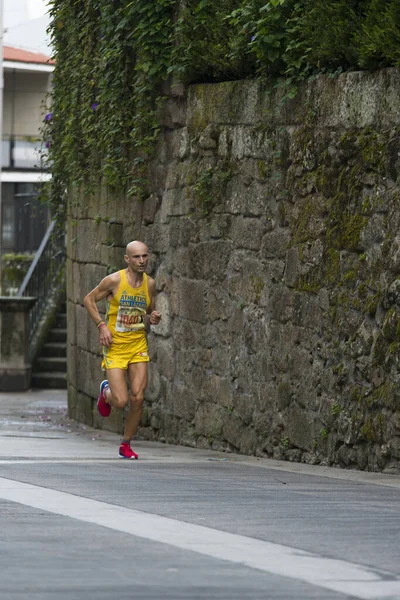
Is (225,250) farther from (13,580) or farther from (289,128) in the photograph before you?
(13,580)

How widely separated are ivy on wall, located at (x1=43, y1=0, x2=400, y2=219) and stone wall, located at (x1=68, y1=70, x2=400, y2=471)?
0.17m

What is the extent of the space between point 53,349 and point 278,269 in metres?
11.0

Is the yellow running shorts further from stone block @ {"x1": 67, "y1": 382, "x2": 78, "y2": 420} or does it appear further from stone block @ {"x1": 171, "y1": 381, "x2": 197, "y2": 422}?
stone block @ {"x1": 67, "y1": 382, "x2": 78, "y2": 420}

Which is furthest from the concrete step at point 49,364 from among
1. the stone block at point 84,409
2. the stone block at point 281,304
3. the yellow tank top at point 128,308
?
the stone block at point 281,304

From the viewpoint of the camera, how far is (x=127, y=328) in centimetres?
1013

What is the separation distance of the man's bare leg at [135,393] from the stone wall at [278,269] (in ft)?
2.46

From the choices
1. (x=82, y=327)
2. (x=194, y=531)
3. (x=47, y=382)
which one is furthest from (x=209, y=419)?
(x=47, y=382)

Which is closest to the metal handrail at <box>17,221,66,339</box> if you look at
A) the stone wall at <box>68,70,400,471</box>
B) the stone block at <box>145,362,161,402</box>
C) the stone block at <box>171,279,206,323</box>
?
the stone wall at <box>68,70,400,471</box>

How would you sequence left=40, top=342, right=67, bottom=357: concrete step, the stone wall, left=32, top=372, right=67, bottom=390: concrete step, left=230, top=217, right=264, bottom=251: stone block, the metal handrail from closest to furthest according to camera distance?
the stone wall → left=230, top=217, right=264, bottom=251: stone block → left=32, top=372, right=67, bottom=390: concrete step → left=40, top=342, right=67, bottom=357: concrete step → the metal handrail

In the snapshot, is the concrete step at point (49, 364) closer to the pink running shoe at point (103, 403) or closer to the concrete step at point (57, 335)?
the concrete step at point (57, 335)

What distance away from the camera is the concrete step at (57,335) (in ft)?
67.3

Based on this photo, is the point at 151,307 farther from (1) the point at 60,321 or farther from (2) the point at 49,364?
(1) the point at 60,321

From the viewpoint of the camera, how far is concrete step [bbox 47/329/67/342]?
20516 mm

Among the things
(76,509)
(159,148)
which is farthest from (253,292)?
(76,509)
